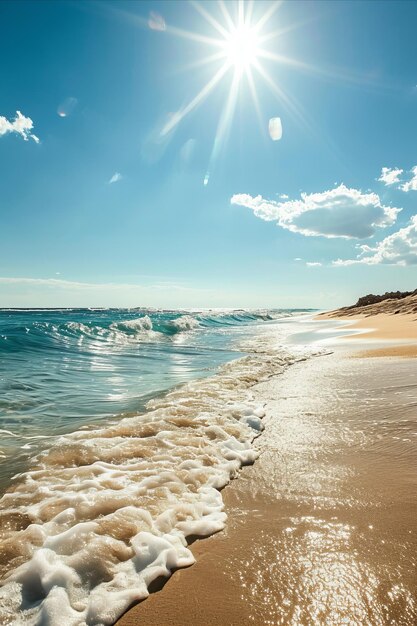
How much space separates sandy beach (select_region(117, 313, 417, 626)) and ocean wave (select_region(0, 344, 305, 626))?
0.58ft

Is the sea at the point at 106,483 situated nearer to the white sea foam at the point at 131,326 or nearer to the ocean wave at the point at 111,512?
the ocean wave at the point at 111,512

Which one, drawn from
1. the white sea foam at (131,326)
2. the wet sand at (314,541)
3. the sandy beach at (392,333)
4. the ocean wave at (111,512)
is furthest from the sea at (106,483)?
the white sea foam at (131,326)

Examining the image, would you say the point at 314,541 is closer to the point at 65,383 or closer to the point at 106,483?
the point at 106,483

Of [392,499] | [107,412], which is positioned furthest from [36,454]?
[392,499]

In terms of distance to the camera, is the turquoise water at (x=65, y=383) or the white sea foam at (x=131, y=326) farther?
the white sea foam at (x=131, y=326)

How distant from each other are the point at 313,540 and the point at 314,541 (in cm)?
1

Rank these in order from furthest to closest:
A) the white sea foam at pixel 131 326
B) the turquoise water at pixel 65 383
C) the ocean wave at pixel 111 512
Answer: the white sea foam at pixel 131 326, the turquoise water at pixel 65 383, the ocean wave at pixel 111 512

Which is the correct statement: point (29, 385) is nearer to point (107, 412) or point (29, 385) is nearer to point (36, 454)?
point (107, 412)

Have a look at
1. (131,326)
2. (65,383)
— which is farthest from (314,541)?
(131,326)

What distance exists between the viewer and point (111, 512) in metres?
2.66

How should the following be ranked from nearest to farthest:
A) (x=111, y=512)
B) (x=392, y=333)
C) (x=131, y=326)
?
(x=111, y=512) < (x=392, y=333) < (x=131, y=326)

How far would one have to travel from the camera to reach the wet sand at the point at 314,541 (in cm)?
170

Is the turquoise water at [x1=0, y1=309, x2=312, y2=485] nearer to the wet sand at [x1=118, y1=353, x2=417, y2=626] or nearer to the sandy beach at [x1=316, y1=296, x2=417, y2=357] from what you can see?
the wet sand at [x1=118, y1=353, x2=417, y2=626]

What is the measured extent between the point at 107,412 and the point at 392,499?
4.35 m
